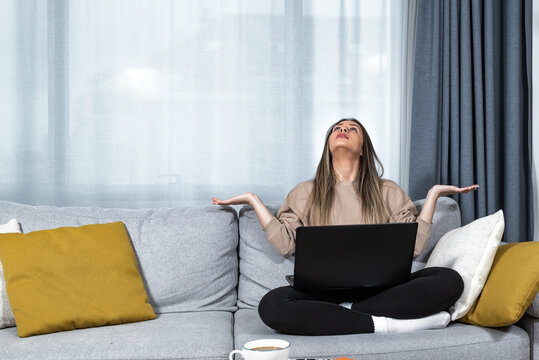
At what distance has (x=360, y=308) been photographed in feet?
6.07

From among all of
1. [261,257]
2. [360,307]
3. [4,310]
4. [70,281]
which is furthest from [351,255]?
[4,310]

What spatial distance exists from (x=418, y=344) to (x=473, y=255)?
16.2 inches

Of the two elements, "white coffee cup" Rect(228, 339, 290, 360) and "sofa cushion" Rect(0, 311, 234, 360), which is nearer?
"white coffee cup" Rect(228, 339, 290, 360)

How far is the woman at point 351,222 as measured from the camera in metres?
1.77

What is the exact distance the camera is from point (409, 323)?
5.98 feet

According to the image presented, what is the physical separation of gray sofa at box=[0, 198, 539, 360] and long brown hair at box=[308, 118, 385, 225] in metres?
0.20

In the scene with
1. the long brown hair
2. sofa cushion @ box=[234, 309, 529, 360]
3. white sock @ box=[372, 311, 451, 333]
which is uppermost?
the long brown hair

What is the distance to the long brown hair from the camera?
2270 mm

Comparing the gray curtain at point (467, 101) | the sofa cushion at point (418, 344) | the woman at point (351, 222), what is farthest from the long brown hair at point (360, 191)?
the sofa cushion at point (418, 344)

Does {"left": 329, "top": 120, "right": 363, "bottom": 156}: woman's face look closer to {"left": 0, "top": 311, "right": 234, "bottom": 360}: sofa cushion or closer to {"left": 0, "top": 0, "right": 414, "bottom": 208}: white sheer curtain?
{"left": 0, "top": 0, "right": 414, "bottom": 208}: white sheer curtain

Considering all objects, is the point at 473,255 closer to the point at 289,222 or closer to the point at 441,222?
the point at 441,222

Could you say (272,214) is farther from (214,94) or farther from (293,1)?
(293,1)

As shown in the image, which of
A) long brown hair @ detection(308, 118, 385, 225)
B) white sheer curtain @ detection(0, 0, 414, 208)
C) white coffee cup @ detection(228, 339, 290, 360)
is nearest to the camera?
white coffee cup @ detection(228, 339, 290, 360)

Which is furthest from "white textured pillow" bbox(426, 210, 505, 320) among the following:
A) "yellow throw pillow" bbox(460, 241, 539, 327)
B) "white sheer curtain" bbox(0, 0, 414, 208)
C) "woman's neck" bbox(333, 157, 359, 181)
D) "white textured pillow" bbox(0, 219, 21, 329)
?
"white textured pillow" bbox(0, 219, 21, 329)
